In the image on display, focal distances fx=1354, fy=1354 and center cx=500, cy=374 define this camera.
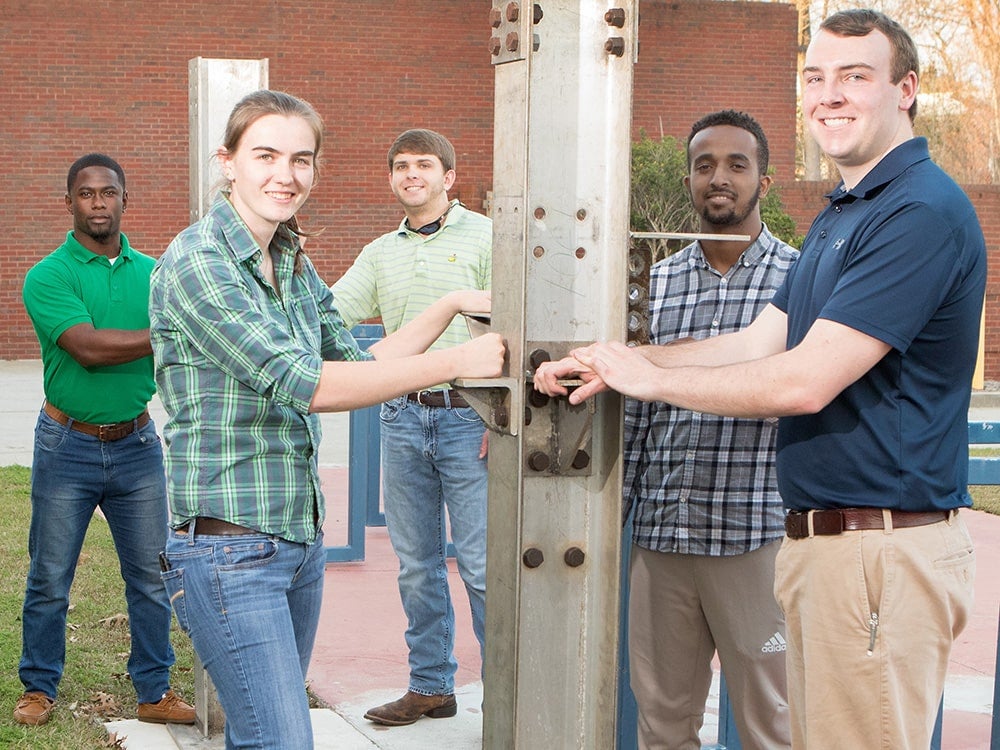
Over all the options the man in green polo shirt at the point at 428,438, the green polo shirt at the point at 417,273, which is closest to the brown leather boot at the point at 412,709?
the man in green polo shirt at the point at 428,438

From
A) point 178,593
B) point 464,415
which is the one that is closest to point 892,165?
point 178,593

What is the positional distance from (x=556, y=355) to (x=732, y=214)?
141 cm

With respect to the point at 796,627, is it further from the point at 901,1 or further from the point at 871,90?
the point at 901,1

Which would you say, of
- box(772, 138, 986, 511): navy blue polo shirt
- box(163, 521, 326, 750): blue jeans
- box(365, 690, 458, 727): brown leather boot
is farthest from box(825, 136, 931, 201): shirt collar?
box(365, 690, 458, 727): brown leather boot

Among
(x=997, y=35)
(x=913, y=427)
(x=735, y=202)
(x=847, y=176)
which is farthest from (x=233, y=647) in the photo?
(x=997, y=35)

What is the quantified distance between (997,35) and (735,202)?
1066 inches

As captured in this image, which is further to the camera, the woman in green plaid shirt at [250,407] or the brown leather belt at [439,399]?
the brown leather belt at [439,399]

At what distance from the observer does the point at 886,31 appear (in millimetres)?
3178

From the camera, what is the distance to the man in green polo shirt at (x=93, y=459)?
17.1 feet

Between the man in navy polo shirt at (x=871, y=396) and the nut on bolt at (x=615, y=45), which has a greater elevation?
the nut on bolt at (x=615, y=45)

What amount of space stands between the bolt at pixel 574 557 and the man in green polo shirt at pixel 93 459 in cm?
265

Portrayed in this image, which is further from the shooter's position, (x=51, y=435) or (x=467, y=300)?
(x=51, y=435)

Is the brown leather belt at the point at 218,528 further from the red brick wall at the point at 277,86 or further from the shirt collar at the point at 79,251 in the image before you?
the red brick wall at the point at 277,86

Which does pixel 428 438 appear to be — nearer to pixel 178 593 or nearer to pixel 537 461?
pixel 178 593
